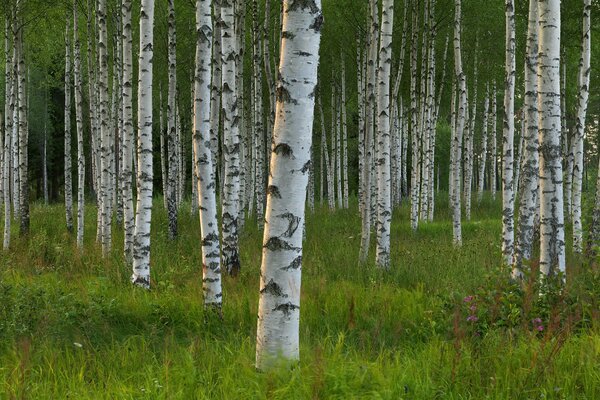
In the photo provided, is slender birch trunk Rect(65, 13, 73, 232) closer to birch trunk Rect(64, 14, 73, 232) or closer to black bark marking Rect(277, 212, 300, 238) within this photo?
birch trunk Rect(64, 14, 73, 232)

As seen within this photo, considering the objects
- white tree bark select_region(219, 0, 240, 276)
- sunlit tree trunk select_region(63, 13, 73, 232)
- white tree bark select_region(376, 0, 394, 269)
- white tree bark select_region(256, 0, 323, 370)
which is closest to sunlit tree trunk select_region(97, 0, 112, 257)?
white tree bark select_region(219, 0, 240, 276)

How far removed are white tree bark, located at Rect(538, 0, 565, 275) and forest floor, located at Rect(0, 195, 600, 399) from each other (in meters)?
0.46

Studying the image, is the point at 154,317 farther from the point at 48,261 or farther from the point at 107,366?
the point at 48,261

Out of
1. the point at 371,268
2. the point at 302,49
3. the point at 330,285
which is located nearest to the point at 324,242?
the point at 371,268

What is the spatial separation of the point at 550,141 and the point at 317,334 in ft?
10.9

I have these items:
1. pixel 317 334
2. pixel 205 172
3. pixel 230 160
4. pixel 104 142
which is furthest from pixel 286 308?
pixel 104 142

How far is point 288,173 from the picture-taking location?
355cm

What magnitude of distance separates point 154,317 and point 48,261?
4.93 m

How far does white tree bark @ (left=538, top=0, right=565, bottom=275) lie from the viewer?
18.7ft

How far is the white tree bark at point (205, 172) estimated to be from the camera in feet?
18.9

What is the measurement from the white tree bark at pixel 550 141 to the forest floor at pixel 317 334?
0.46 metres

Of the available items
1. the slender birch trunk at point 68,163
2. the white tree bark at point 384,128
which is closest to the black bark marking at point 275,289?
the white tree bark at point 384,128

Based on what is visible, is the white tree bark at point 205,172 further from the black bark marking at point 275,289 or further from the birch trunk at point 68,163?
the birch trunk at point 68,163

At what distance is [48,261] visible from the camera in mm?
9469
